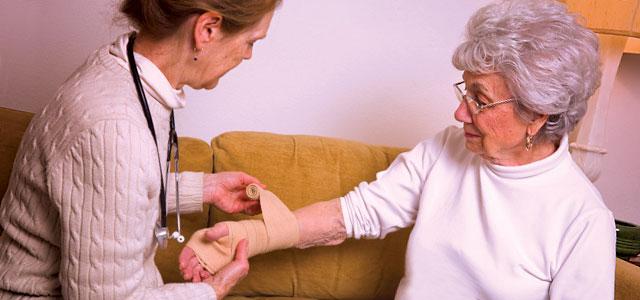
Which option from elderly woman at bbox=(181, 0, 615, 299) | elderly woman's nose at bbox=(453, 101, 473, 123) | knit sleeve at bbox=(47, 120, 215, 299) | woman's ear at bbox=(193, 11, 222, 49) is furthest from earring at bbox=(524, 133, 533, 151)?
knit sleeve at bbox=(47, 120, 215, 299)

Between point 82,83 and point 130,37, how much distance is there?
147mm

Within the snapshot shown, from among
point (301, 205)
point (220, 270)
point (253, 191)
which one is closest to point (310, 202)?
point (301, 205)

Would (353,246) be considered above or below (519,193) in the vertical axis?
below

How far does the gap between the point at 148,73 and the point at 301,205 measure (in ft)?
2.77

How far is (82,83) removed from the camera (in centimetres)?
120

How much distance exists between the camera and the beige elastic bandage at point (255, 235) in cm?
158

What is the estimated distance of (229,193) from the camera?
1.78 m

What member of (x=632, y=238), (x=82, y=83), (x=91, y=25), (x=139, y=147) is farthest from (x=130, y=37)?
(x=632, y=238)

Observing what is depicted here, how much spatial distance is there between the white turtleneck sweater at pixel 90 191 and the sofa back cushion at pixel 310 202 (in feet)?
2.17

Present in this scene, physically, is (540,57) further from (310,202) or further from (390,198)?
(310,202)

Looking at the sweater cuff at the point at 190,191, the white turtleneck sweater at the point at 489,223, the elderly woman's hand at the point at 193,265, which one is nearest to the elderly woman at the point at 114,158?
the elderly woman's hand at the point at 193,265

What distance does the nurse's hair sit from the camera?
3.93ft

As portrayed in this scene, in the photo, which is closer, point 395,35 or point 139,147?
point 139,147

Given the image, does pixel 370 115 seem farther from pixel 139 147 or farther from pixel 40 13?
pixel 139 147
